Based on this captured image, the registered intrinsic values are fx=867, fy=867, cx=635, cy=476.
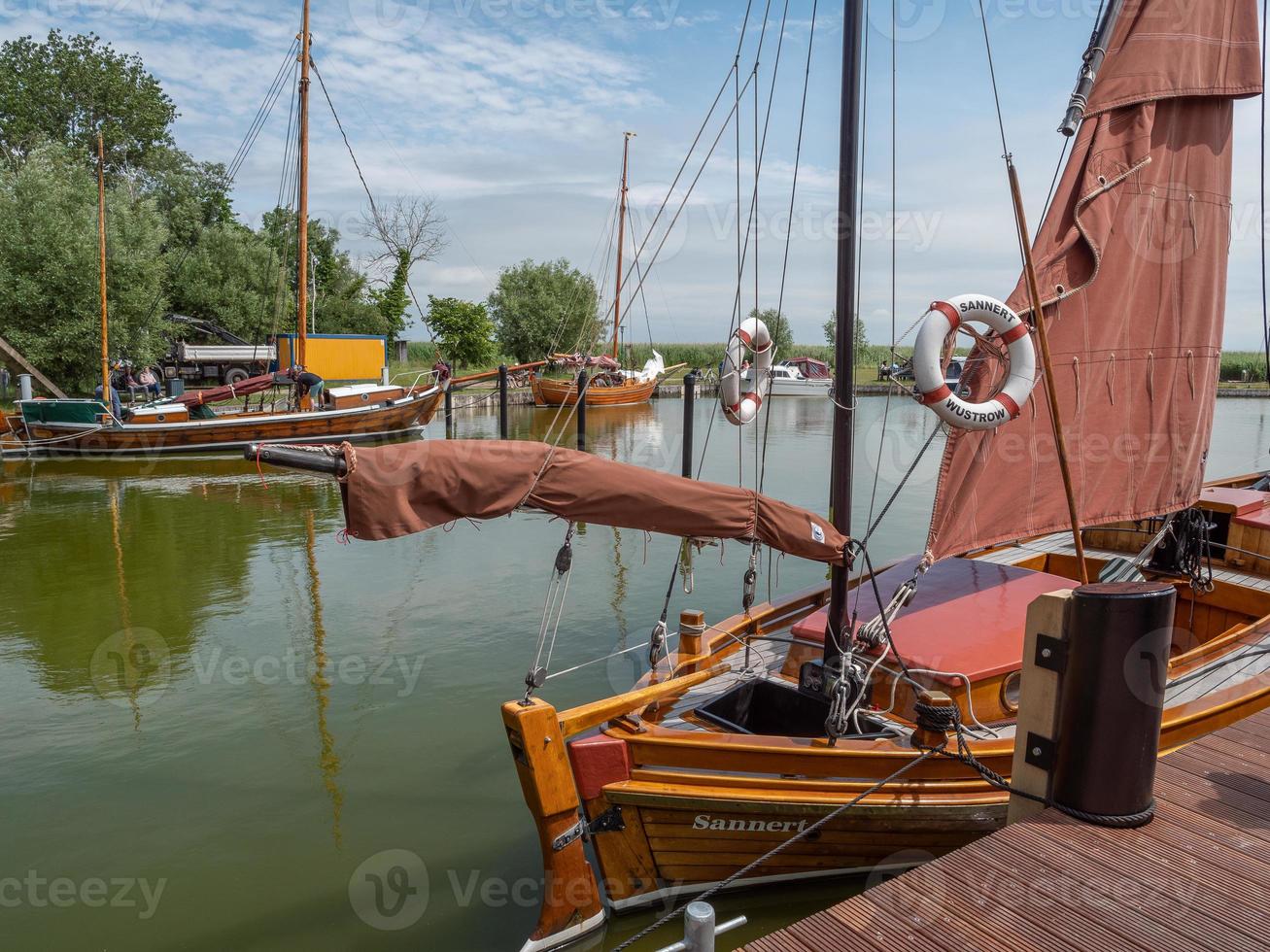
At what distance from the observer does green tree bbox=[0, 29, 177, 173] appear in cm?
4184

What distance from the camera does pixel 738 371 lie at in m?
7.56

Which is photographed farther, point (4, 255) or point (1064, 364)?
point (4, 255)

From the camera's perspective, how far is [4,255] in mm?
27391

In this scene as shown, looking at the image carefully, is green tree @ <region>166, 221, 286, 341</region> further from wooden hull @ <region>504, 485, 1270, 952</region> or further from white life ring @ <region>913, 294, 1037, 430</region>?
wooden hull @ <region>504, 485, 1270, 952</region>

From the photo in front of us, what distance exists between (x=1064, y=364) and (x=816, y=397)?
55529 millimetres

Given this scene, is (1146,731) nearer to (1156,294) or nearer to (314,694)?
(1156,294)

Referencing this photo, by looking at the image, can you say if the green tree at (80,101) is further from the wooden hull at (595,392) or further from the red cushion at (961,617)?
the red cushion at (961,617)

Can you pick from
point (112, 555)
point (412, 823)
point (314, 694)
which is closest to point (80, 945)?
point (412, 823)

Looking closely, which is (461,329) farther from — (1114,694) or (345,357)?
(1114,694)

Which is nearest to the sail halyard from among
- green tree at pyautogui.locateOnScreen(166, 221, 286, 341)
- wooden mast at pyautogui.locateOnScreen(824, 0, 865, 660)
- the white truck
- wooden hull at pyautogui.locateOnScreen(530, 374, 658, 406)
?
the white truck

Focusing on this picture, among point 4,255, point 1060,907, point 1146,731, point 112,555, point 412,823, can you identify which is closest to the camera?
point 1060,907

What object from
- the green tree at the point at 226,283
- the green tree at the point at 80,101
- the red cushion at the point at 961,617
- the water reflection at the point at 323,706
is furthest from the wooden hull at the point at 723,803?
the green tree at the point at 80,101

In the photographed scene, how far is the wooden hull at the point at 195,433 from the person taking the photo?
24969 millimetres

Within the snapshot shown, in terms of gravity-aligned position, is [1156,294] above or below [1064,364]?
above
